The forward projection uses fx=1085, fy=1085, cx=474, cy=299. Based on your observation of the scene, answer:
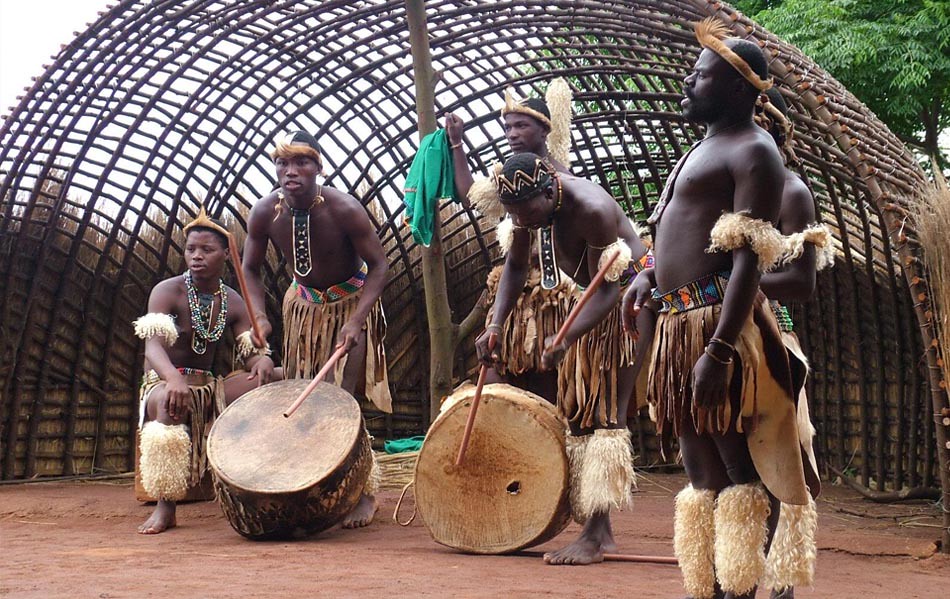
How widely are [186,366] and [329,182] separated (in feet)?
7.90

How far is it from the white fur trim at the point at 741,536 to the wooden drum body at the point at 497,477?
1362mm

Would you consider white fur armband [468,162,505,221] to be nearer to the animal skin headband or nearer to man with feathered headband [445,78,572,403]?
man with feathered headband [445,78,572,403]

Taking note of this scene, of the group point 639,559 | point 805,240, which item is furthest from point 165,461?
point 805,240

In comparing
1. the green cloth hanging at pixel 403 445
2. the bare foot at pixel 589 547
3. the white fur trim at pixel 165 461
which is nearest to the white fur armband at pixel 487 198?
the bare foot at pixel 589 547

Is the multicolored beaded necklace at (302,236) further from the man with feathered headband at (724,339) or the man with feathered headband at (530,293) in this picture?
the man with feathered headband at (724,339)

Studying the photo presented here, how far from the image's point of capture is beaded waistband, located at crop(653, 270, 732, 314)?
2.90m

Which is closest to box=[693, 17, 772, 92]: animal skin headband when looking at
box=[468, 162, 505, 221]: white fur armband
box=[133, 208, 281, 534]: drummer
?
box=[468, 162, 505, 221]: white fur armband

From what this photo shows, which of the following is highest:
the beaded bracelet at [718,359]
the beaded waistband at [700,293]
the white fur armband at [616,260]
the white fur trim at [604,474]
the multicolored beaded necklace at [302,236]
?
the multicolored beaded necklace at [302,236]

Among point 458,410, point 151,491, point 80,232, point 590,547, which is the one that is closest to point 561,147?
point 458,410

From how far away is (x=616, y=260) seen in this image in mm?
4055

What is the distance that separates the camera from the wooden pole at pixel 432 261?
6.12 m

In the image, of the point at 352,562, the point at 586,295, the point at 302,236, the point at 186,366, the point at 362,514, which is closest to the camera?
the point at 586,295

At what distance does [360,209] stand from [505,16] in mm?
1983

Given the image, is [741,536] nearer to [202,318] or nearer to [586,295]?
[586,295]
